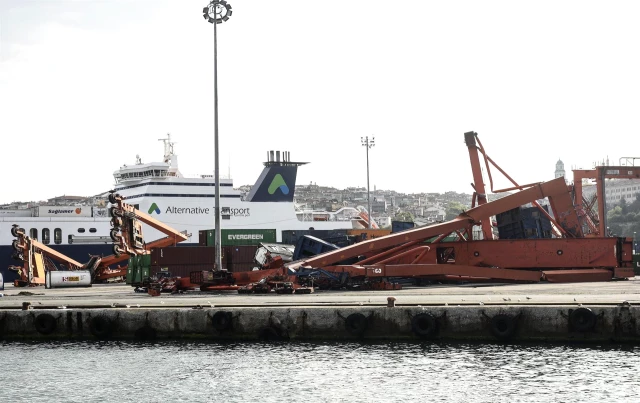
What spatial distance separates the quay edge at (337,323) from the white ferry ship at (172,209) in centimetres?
5016

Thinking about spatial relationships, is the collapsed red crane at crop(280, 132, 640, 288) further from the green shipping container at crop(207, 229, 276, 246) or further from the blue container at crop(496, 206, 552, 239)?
the green shipping container at crop(207, 229, 276, 246)

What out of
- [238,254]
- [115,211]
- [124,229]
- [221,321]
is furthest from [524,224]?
[124,229]

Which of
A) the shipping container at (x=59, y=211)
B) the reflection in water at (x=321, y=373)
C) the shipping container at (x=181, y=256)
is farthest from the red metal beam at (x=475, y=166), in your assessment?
the shipping container at (x=59, y=211)

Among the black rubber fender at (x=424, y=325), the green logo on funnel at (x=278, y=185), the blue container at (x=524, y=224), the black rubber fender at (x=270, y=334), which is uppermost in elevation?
the green logo on funnel at (x=278, y=185)

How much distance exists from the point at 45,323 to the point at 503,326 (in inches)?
587

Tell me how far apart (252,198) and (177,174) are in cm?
831

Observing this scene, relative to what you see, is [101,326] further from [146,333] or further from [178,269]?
[178,269]

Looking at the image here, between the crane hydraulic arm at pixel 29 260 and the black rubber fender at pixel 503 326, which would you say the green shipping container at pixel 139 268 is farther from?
the black rubber fender at pixel 503 326

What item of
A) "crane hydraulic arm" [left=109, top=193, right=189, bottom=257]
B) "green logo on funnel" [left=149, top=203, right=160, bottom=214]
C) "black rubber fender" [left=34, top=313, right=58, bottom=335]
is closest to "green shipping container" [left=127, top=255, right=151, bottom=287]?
"crane hydraulic arm" [left=109, top=193, right=189, bottom=257]

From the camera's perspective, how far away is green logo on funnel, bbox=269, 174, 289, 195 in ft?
302

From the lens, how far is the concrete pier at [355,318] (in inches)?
968

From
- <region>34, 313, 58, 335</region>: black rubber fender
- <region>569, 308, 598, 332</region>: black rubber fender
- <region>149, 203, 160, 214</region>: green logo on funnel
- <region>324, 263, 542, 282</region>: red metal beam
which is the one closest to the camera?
<region>569, 308, 598, 332</region>: black rubber fender

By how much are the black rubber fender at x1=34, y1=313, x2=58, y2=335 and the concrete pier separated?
33 millimetres

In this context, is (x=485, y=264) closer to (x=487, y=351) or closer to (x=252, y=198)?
(x=487, y=351)
